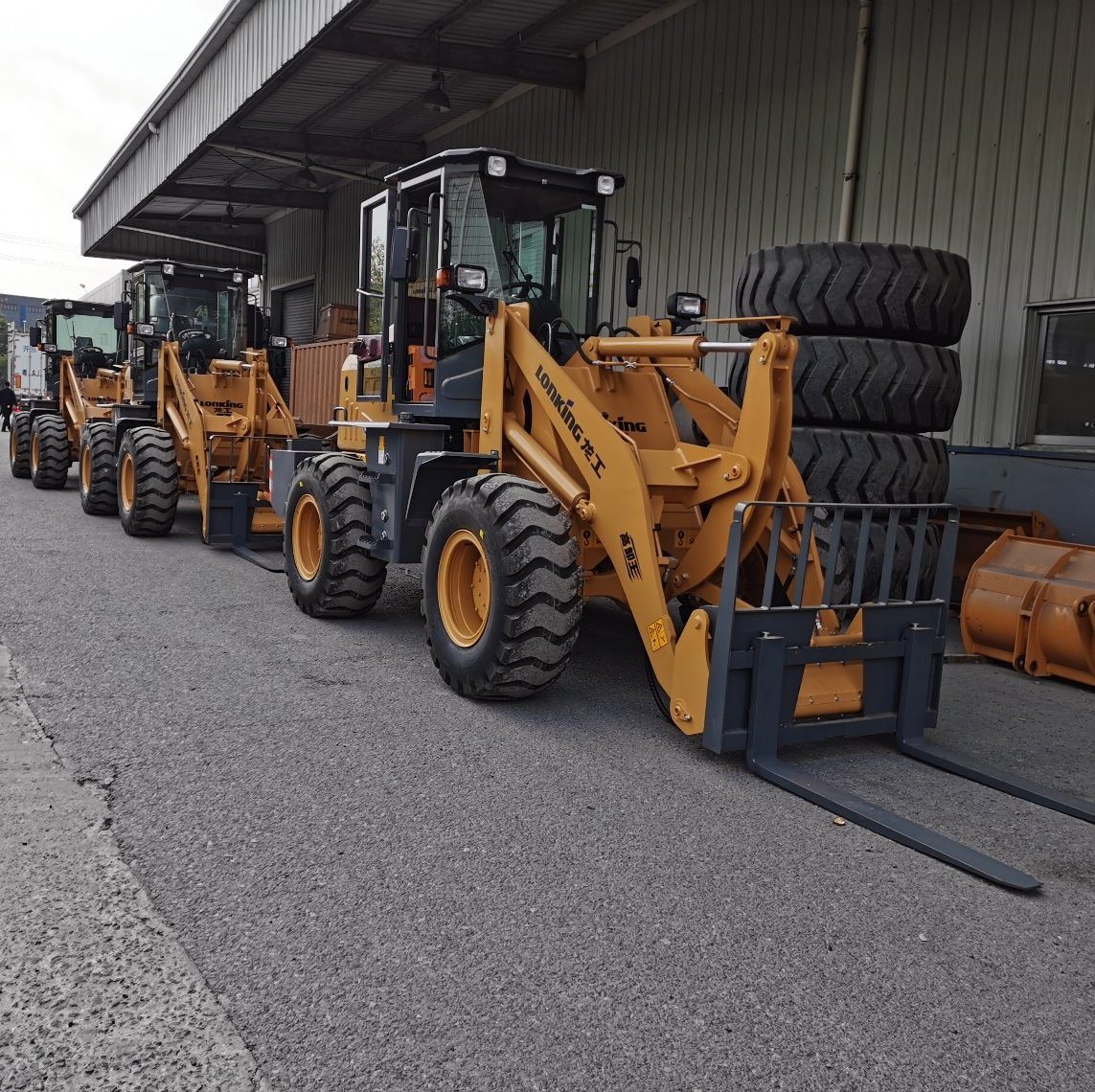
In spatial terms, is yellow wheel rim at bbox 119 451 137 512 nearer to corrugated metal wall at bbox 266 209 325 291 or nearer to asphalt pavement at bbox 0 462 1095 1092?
asphalt pavement at bbox 0 462 1095 1092

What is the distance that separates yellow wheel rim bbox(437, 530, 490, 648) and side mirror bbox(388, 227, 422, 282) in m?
1.82

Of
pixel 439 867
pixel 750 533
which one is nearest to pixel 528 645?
pixel 750 533

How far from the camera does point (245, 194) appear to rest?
72.1ft

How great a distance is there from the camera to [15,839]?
365 centimetres

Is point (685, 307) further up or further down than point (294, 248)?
further down

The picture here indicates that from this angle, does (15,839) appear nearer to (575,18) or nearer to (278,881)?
(278,881)

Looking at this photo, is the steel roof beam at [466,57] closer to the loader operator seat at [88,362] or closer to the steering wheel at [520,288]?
the loader operator seat at [88,362]

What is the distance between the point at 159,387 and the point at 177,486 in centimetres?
142

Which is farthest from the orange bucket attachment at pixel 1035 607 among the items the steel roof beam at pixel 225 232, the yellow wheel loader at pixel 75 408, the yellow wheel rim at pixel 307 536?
the steel roof beam at pixel 225 232

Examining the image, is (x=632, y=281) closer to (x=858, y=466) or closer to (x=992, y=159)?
(x=858, y=466)

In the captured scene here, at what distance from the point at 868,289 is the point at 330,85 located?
11745mm

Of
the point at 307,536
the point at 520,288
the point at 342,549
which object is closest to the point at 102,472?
the point at 307,536

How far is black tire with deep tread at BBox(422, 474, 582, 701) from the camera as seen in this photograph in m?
5.27

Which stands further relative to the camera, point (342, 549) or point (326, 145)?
point (326, 145)
